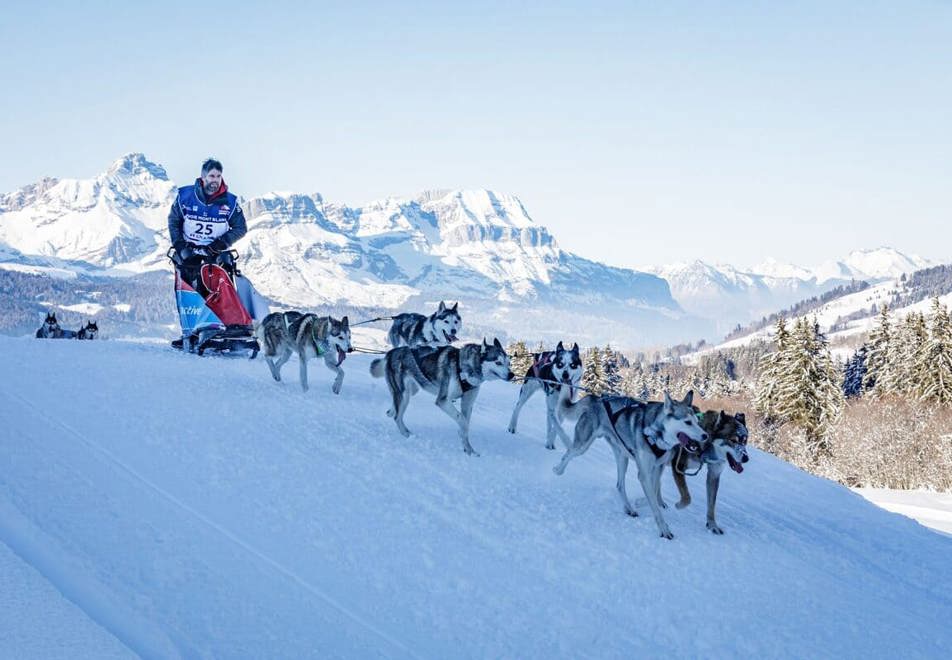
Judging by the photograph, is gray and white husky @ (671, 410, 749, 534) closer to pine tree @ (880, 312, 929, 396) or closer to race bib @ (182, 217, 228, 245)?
race bib @ (182, 217, 228, 245)

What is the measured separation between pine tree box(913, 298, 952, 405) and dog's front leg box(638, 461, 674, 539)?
4459 centimetres

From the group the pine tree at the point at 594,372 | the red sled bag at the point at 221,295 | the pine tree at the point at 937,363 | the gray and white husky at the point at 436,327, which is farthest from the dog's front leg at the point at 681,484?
the pine tree at the point at 937,363

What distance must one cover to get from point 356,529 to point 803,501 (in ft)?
26.4

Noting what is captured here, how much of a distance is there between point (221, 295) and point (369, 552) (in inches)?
412

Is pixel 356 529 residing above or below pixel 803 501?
above

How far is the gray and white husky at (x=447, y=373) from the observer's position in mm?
9347

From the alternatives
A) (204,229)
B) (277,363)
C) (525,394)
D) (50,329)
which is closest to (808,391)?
(525,394)

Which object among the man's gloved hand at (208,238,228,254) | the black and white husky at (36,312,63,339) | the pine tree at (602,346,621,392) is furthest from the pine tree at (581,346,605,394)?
the man's gloved hand at (208,238,228,254)

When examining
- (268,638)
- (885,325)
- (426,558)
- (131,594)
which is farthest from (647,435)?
(885,325)

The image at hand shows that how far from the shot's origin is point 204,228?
1528 cm

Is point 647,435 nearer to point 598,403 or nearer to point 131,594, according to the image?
point 598,403

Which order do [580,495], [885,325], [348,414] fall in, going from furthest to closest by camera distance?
[885,325], [348,414], [580,495]

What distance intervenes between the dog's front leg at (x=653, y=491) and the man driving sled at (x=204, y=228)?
9734 mm

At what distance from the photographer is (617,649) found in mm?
5098
